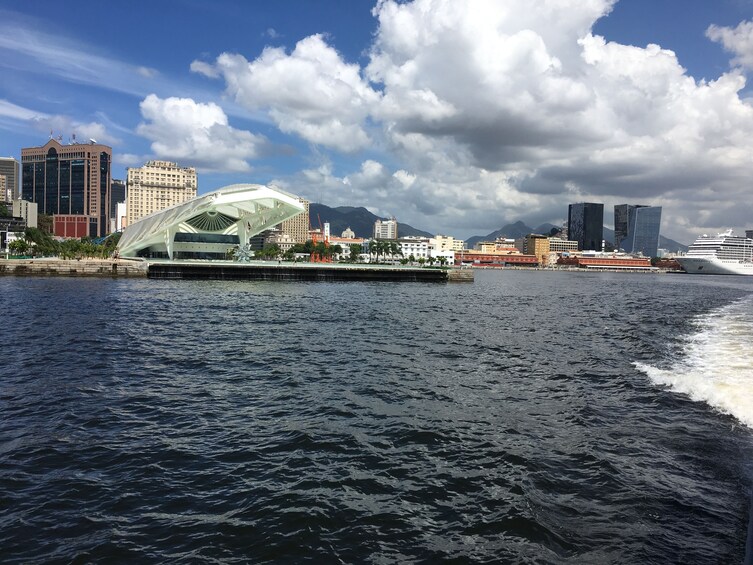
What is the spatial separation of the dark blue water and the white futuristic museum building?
215 ft

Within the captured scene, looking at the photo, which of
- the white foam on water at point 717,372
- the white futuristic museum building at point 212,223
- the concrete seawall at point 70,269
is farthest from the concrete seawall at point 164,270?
the white foam on water at point 717,372

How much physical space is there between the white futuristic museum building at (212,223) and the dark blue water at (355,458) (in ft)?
215

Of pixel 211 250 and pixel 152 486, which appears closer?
pixel 152 486

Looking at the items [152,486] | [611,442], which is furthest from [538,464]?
[152,486]

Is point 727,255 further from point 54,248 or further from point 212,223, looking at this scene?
point 54,248

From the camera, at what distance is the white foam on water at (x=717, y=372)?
14.6 m

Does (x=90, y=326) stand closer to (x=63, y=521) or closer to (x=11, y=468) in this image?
(x=11, y=468)

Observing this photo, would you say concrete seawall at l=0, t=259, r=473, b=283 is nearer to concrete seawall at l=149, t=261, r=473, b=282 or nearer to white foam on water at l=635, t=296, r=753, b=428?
concrete seawall at l=149, t=261, r=473, b=282

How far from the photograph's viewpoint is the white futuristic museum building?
8519cm

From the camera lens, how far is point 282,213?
310 ft

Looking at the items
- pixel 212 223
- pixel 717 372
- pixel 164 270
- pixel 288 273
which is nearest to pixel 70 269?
pixel 164 270

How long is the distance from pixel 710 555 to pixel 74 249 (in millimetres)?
117794

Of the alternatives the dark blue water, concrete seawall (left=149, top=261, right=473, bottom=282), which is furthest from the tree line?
the dark blue water

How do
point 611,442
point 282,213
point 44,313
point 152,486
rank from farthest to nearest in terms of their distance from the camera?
point 282,213 < point 44,313 < point 611,442 < point 152,486
